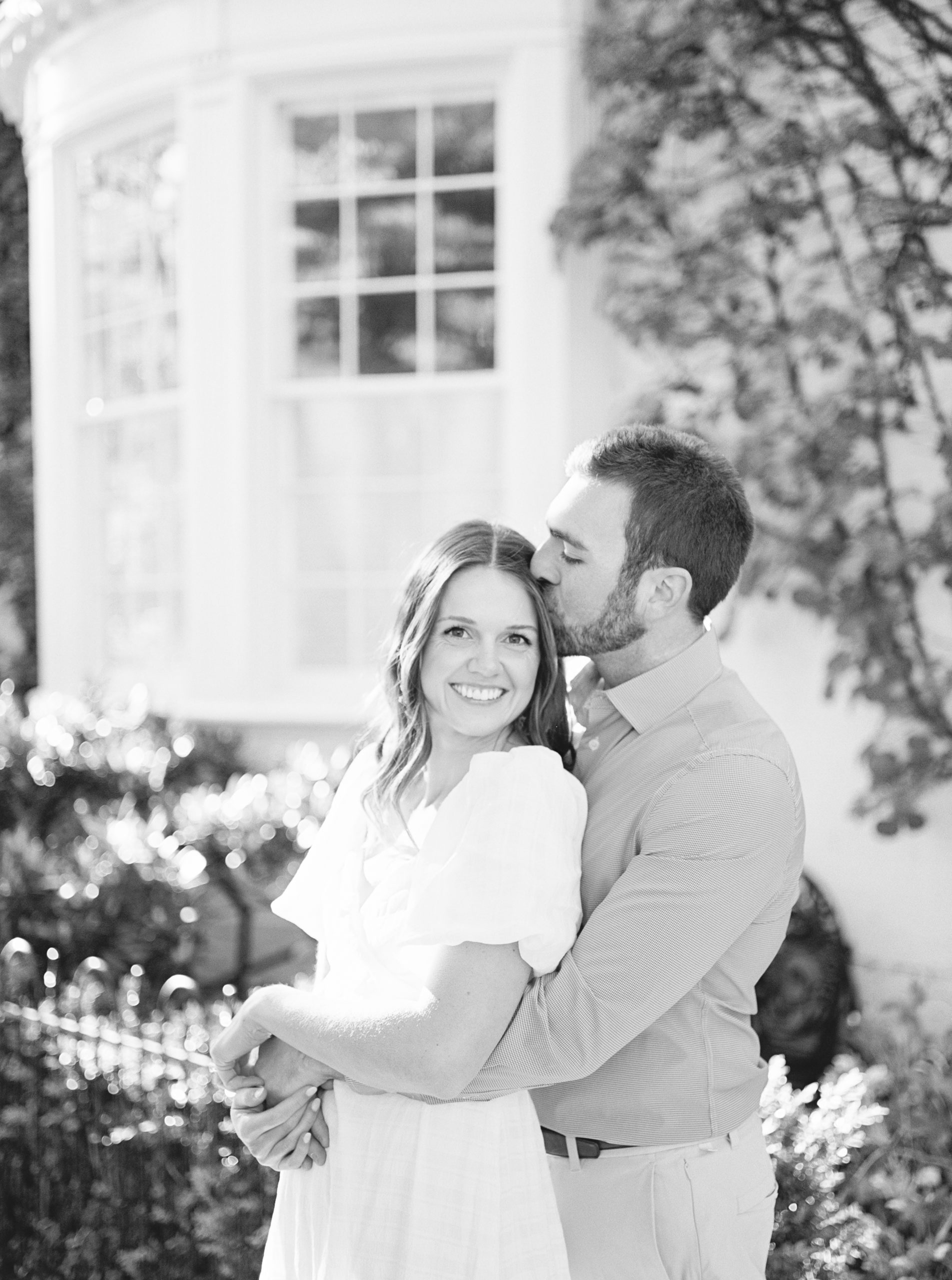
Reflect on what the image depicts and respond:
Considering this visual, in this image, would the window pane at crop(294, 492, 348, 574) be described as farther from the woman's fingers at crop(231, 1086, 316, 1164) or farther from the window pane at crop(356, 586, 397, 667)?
the woman's fingers at crop(231, 1086, 316, 1164)

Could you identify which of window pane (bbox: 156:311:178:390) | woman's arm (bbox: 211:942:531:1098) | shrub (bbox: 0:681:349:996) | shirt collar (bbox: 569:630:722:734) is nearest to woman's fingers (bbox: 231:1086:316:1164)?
woman's arm (bbox: 211:942:531:1098)

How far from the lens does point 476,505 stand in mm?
5633

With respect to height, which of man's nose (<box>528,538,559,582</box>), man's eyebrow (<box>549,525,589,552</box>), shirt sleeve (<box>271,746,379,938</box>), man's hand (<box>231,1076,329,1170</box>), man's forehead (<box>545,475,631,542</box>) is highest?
man's forehead (<box>545,475,631,542</box>)

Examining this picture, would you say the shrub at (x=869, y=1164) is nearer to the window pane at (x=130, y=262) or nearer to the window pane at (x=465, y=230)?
the window pane at (x=465, y=230)

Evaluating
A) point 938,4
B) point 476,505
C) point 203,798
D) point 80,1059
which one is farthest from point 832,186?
point 80,1059

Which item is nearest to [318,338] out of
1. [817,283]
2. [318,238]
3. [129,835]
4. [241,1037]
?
[318,238]

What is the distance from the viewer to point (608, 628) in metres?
2.03

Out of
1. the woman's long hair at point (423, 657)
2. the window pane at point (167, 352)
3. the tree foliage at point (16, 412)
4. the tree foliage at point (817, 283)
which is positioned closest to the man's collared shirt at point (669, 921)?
the woman's long hair at point (423, 657)

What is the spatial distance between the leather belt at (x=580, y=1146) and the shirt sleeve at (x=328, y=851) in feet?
1.53

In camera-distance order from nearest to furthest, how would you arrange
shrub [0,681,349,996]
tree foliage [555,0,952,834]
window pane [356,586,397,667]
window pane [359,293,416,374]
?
shrub [0,681,349,996] → tree foliage [555,0,952,834] → window pane [359,293,416,374] → window pane [356,586,397,667]

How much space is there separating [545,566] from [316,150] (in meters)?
4.26

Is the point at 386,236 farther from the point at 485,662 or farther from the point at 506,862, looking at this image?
the point at 506,862

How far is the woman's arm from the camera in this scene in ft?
5.45

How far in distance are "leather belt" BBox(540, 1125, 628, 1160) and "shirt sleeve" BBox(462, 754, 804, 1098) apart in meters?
0.18
